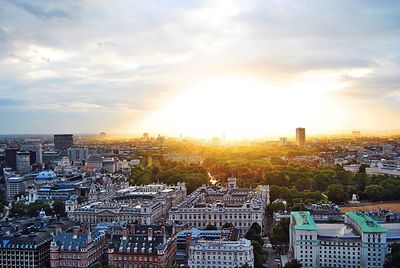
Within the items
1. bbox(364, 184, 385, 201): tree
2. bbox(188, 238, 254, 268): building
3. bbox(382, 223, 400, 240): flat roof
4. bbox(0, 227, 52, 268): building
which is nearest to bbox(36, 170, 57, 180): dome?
bbox(0, 227, 52, 268): building

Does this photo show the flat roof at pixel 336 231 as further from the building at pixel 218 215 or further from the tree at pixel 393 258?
the building at pixel 218 215

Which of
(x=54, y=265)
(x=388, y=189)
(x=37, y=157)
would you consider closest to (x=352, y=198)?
(x=388, y=189)

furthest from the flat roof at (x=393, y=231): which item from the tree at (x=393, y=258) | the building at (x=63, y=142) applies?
the building at (x=63, y=142)

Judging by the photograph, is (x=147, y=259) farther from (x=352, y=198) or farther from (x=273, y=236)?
(x=352, y=198)

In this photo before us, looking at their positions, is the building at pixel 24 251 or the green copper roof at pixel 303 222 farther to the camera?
the green copper roof at pixel 303 222

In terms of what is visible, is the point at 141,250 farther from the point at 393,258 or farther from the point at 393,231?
the point at 393,231

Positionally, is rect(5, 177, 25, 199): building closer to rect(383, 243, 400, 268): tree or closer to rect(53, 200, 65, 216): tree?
rect(53, 200, 65, 216): tree
